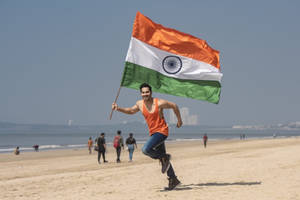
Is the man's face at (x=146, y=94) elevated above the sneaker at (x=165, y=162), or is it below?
above

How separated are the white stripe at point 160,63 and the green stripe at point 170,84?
102 mm

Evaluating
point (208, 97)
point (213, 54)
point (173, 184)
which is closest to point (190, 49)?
point (213, 54)

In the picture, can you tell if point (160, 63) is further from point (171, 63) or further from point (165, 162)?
point (165, 162)

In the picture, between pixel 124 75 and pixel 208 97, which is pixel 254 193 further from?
pixel 124 75

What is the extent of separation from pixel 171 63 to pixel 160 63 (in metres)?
0.26

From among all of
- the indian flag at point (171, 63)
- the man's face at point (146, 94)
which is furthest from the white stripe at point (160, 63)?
the man's face at point (146, 94)

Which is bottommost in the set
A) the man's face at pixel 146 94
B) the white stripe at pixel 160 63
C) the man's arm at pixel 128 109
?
the man's arm at pixel 128 109

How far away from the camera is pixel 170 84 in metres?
8.73

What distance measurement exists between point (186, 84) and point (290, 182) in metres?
2.93

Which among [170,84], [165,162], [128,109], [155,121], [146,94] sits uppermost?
[170,84]

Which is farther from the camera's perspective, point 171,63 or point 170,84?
point 171,63

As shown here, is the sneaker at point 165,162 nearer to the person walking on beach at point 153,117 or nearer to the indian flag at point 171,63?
the person walking on beach at point 153,117

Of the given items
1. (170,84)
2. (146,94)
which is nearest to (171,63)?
(170,84)

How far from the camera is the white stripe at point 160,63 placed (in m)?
8.70
